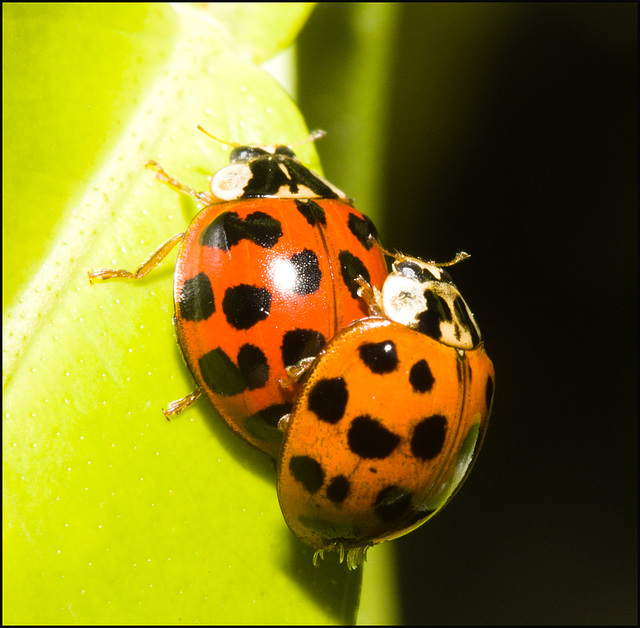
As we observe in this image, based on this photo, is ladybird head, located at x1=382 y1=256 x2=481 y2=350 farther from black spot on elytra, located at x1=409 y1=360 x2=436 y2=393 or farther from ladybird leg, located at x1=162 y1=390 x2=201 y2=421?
ladybird leg, located at x1=162 y1=390 x2=201 y2=421

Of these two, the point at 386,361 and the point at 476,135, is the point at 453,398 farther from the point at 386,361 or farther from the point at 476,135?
the point at 476,135

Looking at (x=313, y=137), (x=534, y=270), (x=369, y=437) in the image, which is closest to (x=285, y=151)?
(x=313, y=137)

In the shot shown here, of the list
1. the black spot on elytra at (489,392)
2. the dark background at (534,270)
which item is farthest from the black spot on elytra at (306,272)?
the dark background at (534,270)

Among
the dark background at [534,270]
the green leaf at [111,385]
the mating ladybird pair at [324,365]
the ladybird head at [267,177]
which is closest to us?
the green leaf at [111,385]

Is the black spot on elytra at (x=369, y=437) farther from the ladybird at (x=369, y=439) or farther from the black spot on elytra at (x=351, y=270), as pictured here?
the black spot on elytra at (x=351, y=270)

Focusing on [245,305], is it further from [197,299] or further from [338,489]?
[338,489]

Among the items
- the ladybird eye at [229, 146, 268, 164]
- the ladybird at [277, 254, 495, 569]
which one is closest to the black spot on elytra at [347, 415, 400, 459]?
the ladybird at [277, 254, 495, 569]

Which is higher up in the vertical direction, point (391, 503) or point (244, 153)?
point (244, 153)
